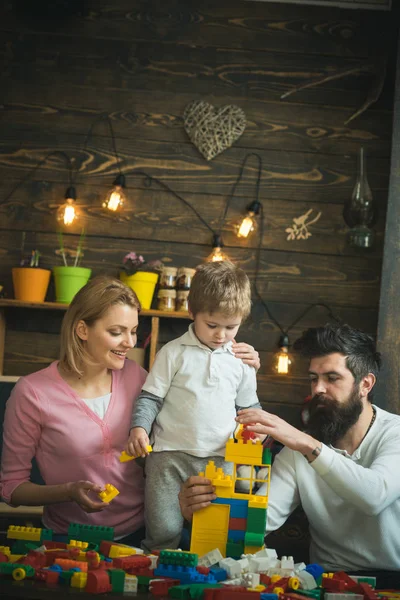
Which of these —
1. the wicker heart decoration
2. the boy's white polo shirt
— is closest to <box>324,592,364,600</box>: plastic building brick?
the boy's white polo shirt

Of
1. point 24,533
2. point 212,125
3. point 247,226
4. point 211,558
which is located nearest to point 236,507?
point 211,558

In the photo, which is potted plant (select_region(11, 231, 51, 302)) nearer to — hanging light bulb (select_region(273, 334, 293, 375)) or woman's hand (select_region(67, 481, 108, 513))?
hanging light bulb (select_region(273, 334, 293, 375))

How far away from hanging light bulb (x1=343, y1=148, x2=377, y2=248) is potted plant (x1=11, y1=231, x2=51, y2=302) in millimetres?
1463

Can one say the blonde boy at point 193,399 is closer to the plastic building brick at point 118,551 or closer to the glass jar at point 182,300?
the plastic building brick at point 118,551

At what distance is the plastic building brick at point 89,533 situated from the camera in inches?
76.7

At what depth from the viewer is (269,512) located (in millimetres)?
2299

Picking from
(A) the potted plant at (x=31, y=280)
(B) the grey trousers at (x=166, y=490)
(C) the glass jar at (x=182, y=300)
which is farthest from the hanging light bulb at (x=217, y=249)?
(B) the grey trousers at (x=166, y=490)

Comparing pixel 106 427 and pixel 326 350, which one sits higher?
pixel 326 350

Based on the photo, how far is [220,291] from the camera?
2.25 meters

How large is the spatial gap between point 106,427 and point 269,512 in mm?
543

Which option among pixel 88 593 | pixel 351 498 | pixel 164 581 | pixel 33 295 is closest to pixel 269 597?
pixel 164 581

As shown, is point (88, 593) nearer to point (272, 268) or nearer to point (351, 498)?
point (351, 498)

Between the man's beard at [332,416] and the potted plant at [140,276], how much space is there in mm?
1417

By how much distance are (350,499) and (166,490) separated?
0.52 meters
